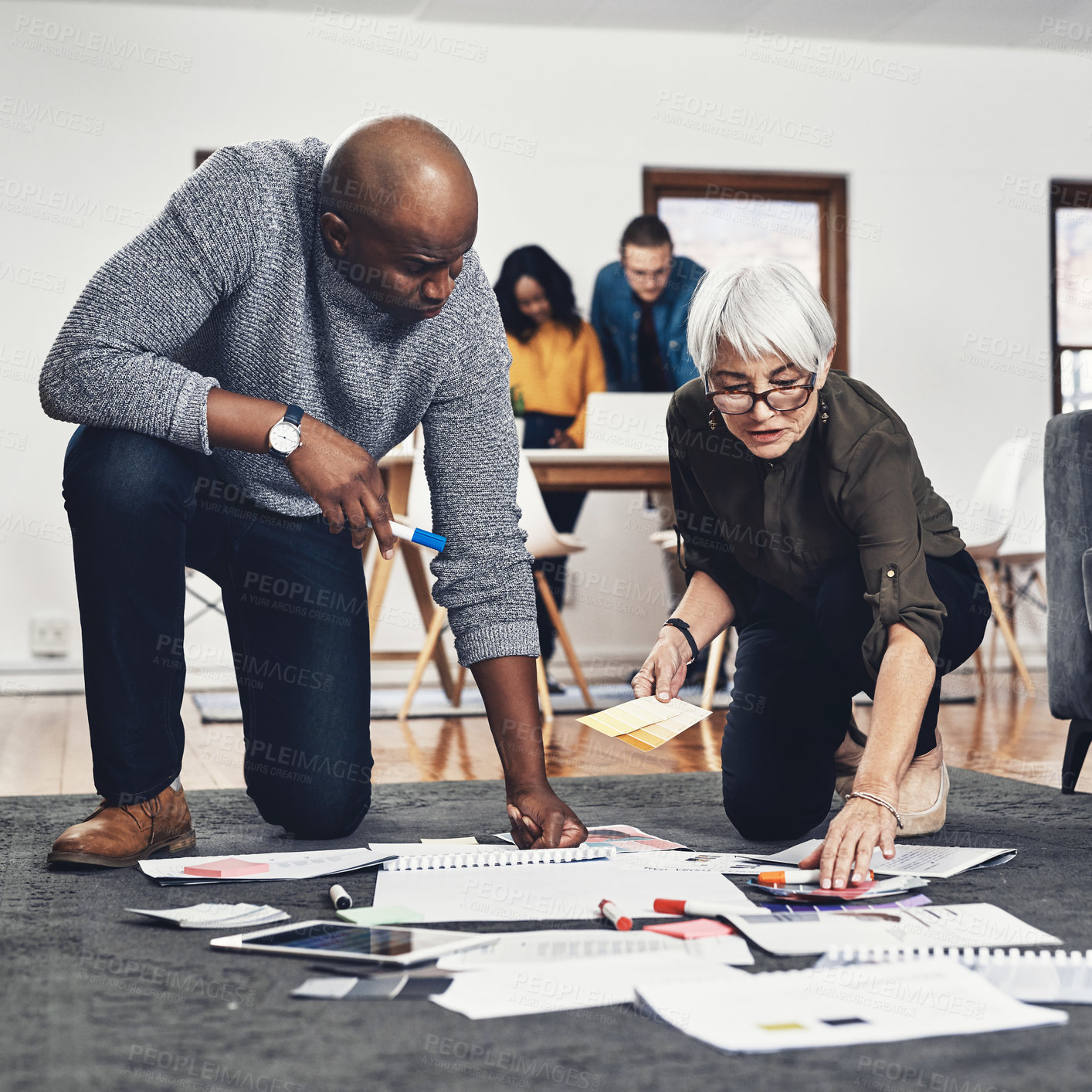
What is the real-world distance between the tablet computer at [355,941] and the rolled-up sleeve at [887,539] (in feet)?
1.90

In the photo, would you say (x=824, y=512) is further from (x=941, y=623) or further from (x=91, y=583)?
(x=91, y=583)

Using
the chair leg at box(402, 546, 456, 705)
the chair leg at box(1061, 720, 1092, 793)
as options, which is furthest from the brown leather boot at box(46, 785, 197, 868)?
the chair leg at box(402, 546, 456, 705)

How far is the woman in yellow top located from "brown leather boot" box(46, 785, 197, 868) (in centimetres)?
305

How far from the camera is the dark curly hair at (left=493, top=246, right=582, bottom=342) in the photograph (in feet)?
15.4

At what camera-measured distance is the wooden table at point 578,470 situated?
12.3 ft

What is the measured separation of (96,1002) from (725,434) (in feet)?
3.32

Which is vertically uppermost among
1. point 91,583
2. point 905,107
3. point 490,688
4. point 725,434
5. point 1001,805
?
point 905,107

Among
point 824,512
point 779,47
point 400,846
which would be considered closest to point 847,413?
point 824,512

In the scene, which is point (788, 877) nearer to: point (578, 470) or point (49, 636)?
point (578, 470)

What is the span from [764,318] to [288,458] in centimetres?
54

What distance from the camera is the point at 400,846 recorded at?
5.21 feet

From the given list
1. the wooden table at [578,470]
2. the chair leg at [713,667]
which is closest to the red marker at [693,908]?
the chair leg at [713,667]

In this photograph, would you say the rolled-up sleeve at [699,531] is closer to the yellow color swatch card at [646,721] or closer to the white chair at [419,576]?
the yellow color swatch card at [646,721]

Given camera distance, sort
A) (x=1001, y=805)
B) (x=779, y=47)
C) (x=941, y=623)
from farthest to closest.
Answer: (x=779, y=47)
(x=1001, y=805)
(x=941, y=623)
